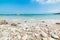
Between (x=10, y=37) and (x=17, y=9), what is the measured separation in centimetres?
1344

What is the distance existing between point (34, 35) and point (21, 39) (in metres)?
0.44

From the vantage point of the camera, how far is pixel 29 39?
2.93 metres

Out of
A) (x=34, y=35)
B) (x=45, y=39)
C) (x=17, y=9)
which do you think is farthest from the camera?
(x=17, y=9)

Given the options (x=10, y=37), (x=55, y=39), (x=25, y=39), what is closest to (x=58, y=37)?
(x=55, y=39)

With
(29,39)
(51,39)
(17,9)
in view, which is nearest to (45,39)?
(51,39)

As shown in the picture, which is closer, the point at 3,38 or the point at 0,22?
the point at 3,38

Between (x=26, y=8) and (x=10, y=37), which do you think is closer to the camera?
(x=10, y=37)

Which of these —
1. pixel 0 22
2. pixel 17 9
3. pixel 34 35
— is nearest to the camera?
pixel 34 35

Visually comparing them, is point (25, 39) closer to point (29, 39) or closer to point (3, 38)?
point (29, 39)

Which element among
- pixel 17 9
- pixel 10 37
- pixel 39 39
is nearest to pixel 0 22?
pixel 10 37

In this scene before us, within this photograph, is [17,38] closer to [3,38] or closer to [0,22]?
[3,38]

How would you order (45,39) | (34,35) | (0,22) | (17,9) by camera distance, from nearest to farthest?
1. (45,39)
2. (34,35)
3. (0,22)
4. (17,9)

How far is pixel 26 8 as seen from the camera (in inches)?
649

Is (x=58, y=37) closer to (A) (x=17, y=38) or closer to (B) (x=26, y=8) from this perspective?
(A) (x=17, y=38)
